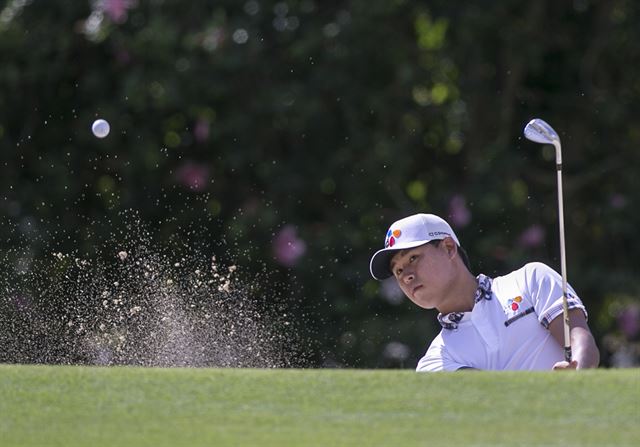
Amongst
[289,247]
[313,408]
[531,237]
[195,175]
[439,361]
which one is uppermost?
[313,408]

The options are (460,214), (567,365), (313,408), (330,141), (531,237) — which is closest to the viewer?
(313,408)

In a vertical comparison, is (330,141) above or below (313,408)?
below

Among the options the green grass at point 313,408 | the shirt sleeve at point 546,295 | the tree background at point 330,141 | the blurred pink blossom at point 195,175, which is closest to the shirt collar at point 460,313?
the shirt sleeve at point 546,295

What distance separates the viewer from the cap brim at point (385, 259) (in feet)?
14.5

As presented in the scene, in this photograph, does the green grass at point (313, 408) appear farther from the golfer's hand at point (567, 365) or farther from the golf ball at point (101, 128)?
the golf ball at point (101, 128)

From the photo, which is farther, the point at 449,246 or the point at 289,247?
the point at 289,247

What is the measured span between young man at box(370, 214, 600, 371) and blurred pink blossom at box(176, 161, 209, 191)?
3.77m

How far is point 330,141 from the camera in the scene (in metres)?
8.02

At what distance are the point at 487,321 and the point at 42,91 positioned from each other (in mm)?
4749

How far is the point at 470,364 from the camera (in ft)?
13.4

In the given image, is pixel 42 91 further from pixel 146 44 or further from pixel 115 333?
pixel 115 333

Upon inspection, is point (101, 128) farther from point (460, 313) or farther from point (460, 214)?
point (460, 313)

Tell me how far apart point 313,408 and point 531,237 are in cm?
519

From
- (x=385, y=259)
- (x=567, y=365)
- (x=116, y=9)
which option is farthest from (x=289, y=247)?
(x=567, y=365)
